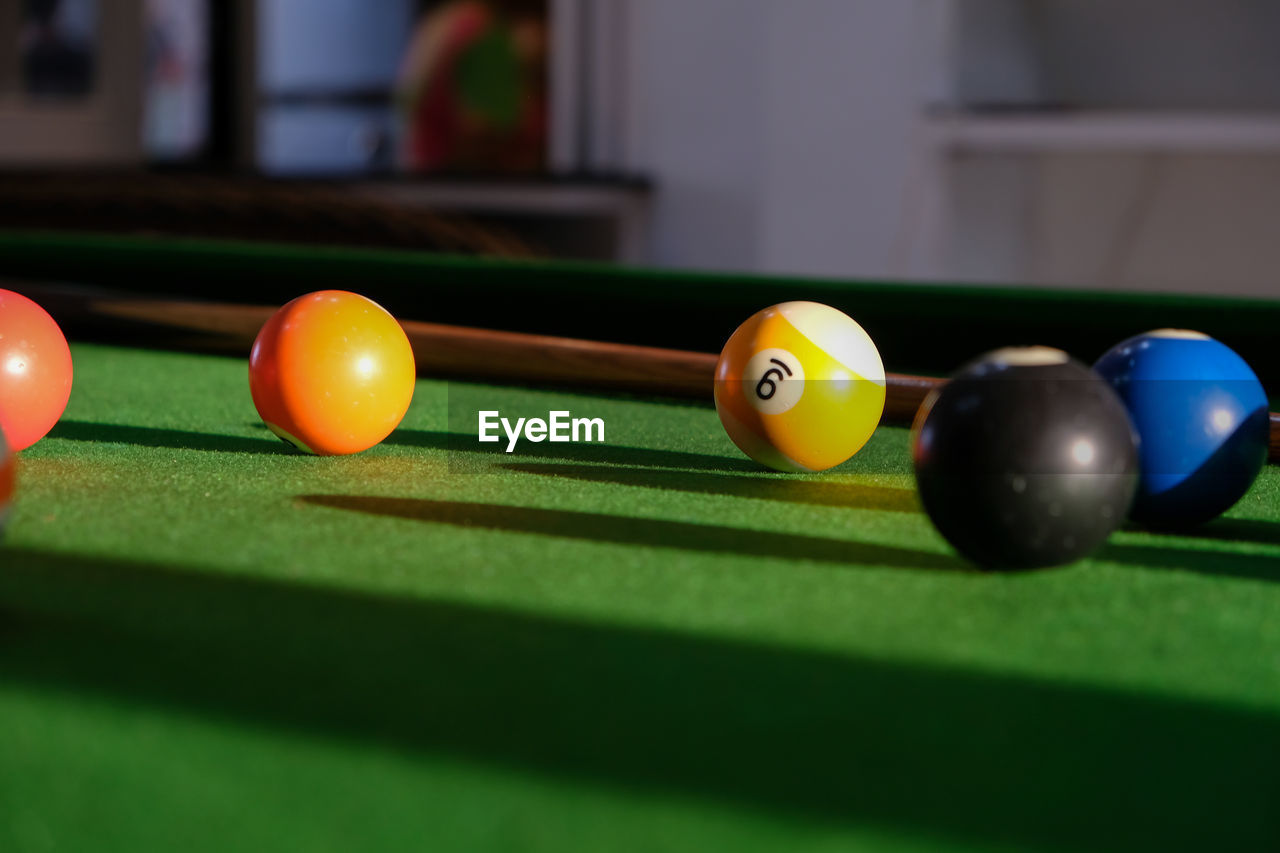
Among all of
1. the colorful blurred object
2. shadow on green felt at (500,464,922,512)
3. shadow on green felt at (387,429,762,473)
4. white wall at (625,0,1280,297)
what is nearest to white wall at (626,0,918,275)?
white wall at (625,0,1280,297)

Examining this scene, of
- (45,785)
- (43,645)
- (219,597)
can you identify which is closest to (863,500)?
(219,597)

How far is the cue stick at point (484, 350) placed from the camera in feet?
6.61

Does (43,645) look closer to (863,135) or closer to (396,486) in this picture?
(396,486)

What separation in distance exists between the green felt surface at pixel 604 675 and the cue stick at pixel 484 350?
53cm

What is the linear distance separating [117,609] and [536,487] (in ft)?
1.99

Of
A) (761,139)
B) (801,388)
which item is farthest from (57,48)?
(801,388)

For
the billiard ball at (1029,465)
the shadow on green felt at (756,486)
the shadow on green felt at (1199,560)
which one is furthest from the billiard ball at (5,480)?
the shadow on green felt at (1199,560)

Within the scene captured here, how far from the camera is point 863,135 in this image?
18.6ft

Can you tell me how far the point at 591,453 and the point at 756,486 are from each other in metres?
0.28

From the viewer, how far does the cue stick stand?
79.4 inches

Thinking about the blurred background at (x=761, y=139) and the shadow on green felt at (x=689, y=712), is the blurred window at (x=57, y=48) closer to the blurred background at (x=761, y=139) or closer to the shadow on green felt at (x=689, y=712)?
the blurred background at (x=761, y=139)

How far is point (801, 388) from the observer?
160cm

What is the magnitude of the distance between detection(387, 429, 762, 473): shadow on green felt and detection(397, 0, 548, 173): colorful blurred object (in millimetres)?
4934
